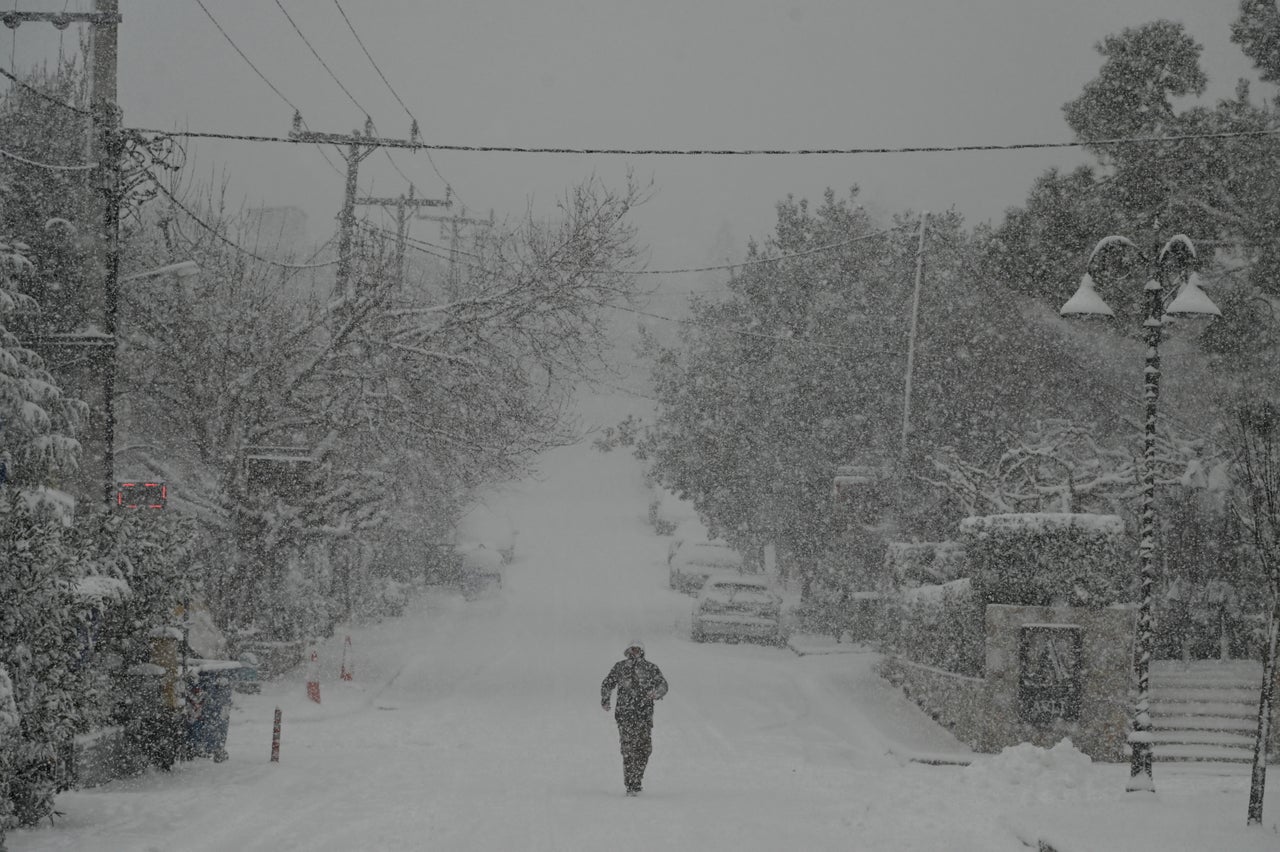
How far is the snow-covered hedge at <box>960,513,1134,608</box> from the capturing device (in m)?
15.3

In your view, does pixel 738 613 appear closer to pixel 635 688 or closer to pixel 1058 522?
pixel 1058 522

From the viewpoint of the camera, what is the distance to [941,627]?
18141 millimetres

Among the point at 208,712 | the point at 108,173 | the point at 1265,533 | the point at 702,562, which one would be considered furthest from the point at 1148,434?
the point at 702,562

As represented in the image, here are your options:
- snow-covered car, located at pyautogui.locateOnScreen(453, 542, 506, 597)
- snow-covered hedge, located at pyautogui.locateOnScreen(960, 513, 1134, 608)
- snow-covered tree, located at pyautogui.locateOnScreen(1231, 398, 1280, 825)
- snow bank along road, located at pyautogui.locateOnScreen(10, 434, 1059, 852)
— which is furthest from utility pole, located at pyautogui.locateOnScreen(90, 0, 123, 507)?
snow-covered car, located at pyautogui.locateOnScreen(453, 542, 506, 597)

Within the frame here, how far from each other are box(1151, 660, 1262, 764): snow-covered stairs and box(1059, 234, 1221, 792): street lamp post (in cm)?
322

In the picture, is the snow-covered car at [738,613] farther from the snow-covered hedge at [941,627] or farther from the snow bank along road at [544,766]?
the snow-covered hedge at [941,627]

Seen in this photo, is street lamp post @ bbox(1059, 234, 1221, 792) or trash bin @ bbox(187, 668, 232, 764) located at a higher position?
street lamp post @ bbox(1059, 234, 1221, 792)

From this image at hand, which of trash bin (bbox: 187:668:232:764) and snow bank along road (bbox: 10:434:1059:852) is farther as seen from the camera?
trash bin (bbox: 187:668:232:764)

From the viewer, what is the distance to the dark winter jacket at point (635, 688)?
1191 centimetres

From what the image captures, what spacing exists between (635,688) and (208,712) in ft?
15.0

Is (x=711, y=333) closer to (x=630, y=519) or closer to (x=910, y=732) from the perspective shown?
(x=910, y=732)

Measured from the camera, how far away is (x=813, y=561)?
31.0 m

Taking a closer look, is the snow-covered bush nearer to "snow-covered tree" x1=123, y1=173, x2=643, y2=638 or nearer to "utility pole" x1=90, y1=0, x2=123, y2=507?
"utility pole" x1=90, y1=0, x2=123, y2=507

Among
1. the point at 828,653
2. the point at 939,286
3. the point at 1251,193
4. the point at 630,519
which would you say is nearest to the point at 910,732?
the point at 828,653
